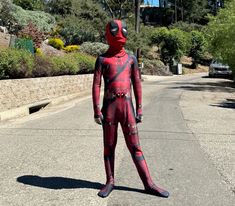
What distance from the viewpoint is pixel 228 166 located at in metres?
6.72

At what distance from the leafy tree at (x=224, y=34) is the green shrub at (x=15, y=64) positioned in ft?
40.0

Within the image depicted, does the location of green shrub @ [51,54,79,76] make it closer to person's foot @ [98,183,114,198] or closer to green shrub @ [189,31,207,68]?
person's foot @ [98,183,114,198]

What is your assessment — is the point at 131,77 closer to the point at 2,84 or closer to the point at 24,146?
the point at 24,146

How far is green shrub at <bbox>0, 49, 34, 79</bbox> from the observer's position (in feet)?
47.2

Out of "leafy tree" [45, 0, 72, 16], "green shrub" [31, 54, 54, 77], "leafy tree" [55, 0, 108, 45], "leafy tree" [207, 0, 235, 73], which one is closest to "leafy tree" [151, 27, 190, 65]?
"leafy tree" [45, 0, 72, 16]

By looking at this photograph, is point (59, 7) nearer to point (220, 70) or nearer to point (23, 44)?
point (220, 70)

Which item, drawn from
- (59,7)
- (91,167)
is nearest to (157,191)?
(91,167)

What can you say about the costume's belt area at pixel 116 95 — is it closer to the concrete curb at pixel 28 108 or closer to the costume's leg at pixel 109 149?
the costume's leg at pixel 109 149

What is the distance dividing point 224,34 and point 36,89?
42.1 ft

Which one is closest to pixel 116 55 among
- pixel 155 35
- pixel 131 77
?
pixel 131 77

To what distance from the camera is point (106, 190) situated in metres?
5.14

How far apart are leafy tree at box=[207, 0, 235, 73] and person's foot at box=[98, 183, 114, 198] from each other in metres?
19.8

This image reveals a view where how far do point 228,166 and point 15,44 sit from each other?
547 inches

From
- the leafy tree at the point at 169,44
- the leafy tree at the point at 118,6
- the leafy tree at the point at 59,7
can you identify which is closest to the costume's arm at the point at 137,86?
the leafy tree at the point at 59,7
